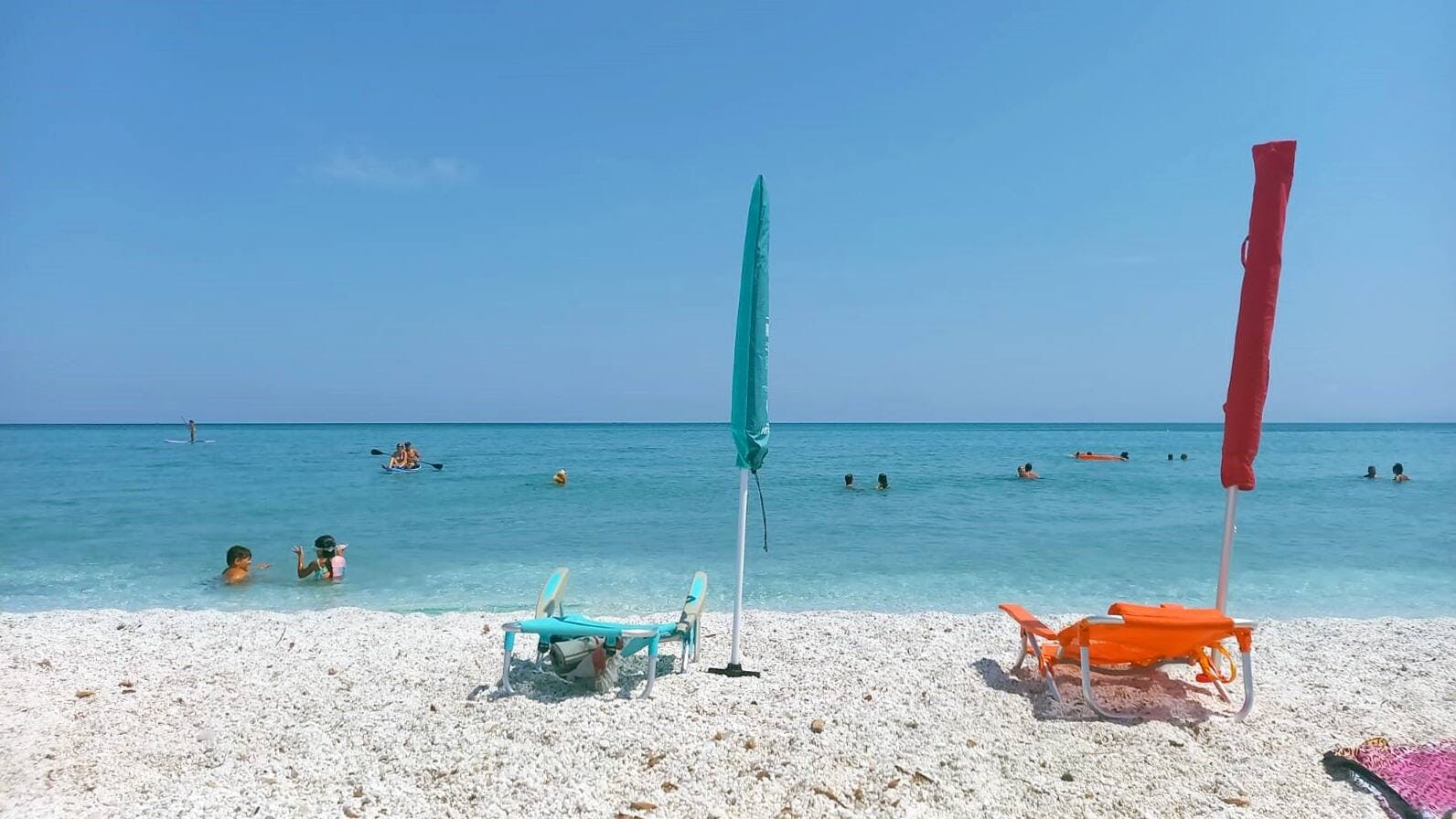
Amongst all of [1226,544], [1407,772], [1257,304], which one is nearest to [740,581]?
[1226,544]

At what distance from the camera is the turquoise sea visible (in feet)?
32.4

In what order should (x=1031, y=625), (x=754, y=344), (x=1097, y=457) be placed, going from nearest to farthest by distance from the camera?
(x=754, y=344) < (x=1031, y=625) < (x=1097, y=457)

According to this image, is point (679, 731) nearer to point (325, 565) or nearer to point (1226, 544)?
point (1226, 544)

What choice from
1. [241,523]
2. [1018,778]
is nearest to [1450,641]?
[1018,778]

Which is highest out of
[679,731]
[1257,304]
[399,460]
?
[1257,304]

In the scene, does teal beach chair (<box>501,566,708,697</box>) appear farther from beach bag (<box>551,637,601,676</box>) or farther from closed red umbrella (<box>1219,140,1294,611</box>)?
closed red umbrella (<box>1219,140,1294,611</box>)

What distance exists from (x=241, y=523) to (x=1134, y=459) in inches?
1579

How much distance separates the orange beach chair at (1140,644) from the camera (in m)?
4.66

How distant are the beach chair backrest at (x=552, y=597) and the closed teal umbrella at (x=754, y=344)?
1.71 meters

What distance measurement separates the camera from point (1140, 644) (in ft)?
16.2

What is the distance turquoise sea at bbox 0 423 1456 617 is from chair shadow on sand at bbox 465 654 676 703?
11.0ft

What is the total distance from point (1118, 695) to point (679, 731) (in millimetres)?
3086


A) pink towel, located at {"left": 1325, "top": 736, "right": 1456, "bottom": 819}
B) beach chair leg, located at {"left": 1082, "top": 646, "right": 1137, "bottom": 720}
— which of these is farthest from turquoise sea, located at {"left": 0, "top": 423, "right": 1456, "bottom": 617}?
pink towel, located at {"left": 1325, "top": 736, "right": 1456, "bottom": 819}

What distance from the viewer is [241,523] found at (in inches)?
610
